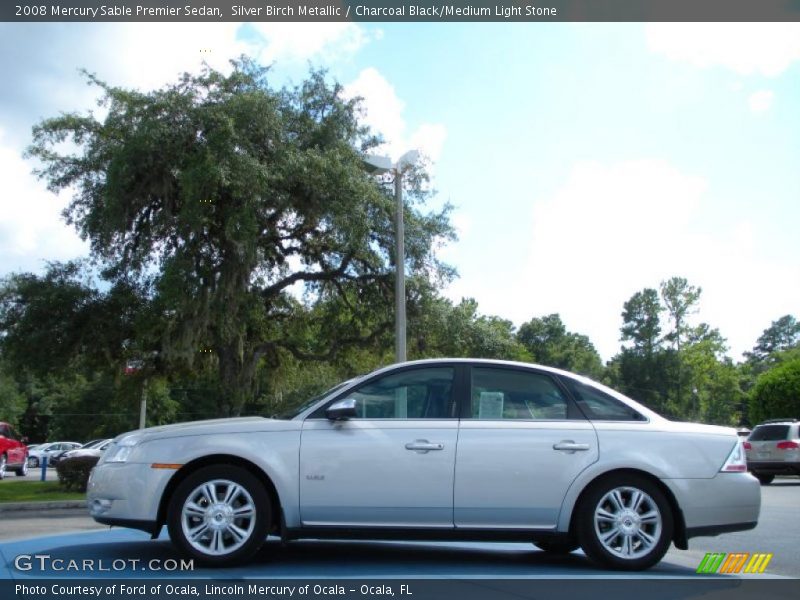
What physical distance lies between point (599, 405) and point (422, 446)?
149 centimetres

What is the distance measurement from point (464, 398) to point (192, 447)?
2.06 m

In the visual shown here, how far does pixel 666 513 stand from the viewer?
19.8ft

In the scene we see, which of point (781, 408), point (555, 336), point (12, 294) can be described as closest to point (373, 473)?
point (12, 294)

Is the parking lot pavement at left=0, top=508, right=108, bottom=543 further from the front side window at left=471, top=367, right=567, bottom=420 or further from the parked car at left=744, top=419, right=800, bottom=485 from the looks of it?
the parked car at left=744, top=419, right=800, bottom=485

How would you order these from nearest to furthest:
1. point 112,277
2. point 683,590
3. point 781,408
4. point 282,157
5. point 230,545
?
1. point 683,590
2. point 230,545
3. point 282,157
4. point 112,277
5. point 781,408

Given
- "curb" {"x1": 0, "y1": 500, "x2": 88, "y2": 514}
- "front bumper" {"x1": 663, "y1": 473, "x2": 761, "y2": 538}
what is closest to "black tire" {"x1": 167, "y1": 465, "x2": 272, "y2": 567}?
"front bumper" {"x1": 663, "y1": 473, "x2": 761, "y2": 538}

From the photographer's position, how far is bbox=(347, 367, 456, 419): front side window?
6.22 m

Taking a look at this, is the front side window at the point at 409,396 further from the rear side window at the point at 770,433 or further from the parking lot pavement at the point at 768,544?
the rear side window at the point at 770,433

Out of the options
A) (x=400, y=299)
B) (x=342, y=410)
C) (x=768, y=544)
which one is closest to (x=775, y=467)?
(x=400, y=299)

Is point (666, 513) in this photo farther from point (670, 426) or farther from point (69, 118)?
point (69, 118)

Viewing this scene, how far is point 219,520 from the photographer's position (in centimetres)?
579

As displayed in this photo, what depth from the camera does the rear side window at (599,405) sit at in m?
6.34

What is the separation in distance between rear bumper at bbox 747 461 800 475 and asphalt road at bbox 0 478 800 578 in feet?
44.2

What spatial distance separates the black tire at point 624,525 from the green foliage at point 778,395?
145ft
